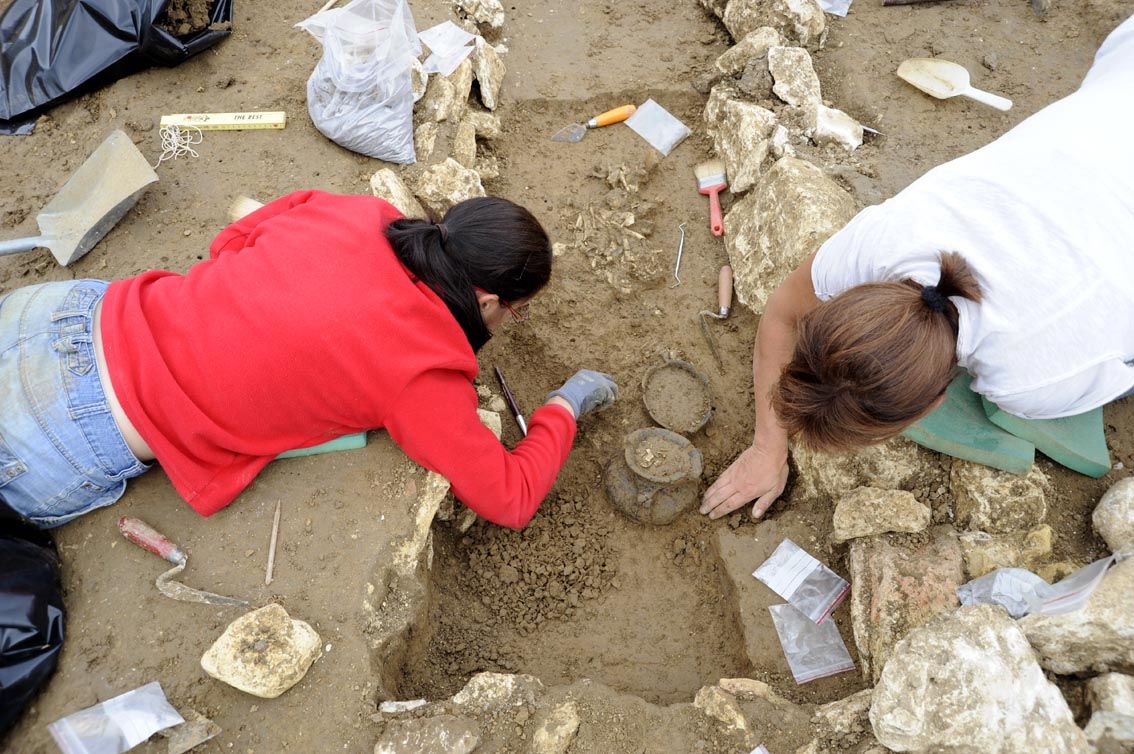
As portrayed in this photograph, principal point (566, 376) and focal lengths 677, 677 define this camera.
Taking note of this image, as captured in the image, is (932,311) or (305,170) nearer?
(932,311)

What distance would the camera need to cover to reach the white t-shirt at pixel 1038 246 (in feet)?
5.90

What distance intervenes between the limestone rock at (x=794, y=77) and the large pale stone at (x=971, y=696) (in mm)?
2728

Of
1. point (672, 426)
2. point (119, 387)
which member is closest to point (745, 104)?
point (672, 426)

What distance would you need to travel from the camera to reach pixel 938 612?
2174 mm

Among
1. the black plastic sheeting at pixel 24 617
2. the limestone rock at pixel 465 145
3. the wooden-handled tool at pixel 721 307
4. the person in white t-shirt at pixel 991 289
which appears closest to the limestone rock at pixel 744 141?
the wooden-handled tool at pixel 721 307

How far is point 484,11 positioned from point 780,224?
233cm

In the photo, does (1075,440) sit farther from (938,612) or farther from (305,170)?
(305,170)

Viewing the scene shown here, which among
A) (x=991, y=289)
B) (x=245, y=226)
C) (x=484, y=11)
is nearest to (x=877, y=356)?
(x=991, y=289)

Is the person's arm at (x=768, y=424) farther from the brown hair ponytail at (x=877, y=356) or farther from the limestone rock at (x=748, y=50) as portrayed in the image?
the limestone rock at (x=748, y=50)

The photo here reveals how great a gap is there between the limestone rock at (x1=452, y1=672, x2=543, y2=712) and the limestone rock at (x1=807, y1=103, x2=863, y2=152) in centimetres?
293

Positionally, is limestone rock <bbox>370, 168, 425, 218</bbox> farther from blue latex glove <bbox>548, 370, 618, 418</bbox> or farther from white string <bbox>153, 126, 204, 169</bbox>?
blue latex glove <bbox>548, 370, 618, 418</bbox>

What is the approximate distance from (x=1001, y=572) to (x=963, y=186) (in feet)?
3.91

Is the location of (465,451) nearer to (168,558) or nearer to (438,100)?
(168,558)

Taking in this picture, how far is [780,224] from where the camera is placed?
3.12m
